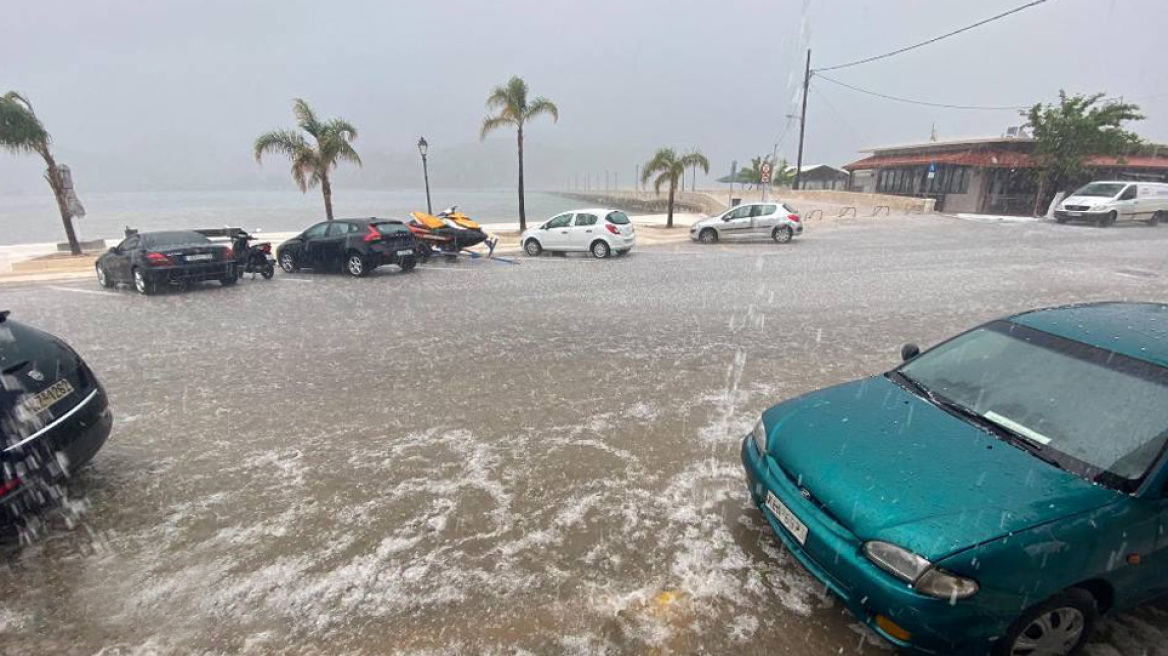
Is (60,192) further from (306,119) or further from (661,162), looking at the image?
(661,162)

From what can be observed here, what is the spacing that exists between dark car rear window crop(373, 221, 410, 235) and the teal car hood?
1248 centimetres

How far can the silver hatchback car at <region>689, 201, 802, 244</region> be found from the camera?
66.8ft

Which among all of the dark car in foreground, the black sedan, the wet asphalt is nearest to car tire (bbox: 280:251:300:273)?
the black sedan

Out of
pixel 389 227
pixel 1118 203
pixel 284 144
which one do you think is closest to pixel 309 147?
pixel 284 144

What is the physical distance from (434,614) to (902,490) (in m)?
2.43

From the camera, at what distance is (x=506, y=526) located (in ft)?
11.7

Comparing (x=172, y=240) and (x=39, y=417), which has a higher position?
(x=172, y=240)

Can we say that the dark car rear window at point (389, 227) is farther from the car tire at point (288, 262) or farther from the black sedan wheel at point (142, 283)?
the black sedan wheel at point (142, 283)

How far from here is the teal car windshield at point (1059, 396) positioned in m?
2.63

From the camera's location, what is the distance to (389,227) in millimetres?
14039

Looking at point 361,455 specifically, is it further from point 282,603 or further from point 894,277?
point 894,277

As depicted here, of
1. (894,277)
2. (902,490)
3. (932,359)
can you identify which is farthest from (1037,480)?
(894,277)

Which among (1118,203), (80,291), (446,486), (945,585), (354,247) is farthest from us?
(1118,203)

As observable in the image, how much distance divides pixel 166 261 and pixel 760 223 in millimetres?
18131
